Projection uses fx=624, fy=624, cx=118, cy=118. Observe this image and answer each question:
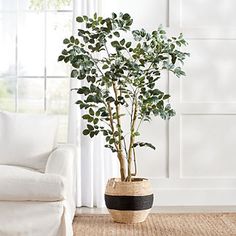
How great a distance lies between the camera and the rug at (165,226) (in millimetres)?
4652

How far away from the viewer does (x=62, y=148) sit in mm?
4730

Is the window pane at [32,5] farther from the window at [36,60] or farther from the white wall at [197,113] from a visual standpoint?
the white wall at [197,113]

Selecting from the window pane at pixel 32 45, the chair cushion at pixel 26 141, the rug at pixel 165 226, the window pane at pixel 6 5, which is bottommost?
the rug at pixel 165 226

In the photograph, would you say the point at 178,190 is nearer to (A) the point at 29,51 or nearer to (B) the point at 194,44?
(B) the point at 194,44

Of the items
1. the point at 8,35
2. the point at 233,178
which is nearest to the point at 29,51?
the point at 8,35

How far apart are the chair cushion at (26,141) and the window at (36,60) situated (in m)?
1.04

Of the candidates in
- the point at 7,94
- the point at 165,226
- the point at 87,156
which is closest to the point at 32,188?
the point at 165,226

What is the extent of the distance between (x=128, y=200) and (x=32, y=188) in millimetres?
1104

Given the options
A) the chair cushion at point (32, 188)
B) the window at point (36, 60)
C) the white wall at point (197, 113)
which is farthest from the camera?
the window at point (36, 60)

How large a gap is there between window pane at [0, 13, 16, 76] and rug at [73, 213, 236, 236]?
1.58 metres

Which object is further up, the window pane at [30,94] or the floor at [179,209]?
the window pane at [30,94]

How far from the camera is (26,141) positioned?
4758 mm

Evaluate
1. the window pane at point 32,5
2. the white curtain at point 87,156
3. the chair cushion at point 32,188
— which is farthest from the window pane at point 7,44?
the chair cushion at point 32,188

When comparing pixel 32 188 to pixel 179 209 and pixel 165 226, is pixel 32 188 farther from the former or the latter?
pixel 179 209
